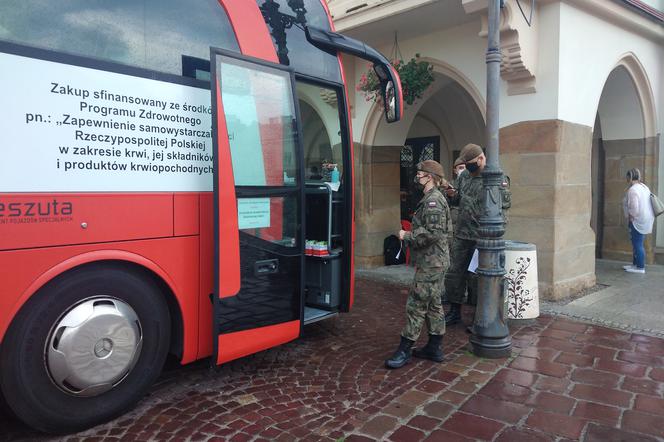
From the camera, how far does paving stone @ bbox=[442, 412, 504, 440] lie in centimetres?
310

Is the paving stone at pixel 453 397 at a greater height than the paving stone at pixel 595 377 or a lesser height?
lesser

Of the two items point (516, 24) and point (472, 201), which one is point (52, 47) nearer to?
point (472, 201)

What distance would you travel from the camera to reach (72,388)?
299 cm

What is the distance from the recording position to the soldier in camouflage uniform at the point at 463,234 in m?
5.20

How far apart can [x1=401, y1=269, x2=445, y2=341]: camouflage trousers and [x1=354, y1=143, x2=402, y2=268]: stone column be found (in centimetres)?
460

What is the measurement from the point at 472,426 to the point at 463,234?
8.07 feet

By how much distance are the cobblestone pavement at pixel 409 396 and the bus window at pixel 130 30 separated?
229 centimetres

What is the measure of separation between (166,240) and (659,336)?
4.75 m

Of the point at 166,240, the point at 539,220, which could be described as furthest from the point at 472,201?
the point at 166,240

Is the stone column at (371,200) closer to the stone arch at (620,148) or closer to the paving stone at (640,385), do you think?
the stone arch at (620,148)

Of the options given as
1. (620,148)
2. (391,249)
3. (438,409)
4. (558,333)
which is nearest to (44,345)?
(438,409)

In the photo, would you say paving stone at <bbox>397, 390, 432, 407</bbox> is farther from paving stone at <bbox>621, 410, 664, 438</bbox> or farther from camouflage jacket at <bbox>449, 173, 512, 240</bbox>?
camouflage jacket at <bbox>449, 173, 512, 240</bbox>

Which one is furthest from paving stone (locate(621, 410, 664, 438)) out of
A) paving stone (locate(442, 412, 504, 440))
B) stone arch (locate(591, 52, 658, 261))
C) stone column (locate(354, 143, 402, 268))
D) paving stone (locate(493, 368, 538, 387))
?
stone arch (locate(591, 52, 658, 261))

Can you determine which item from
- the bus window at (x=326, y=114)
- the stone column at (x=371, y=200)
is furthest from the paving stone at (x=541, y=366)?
the stone column at (x=371, y=200)
